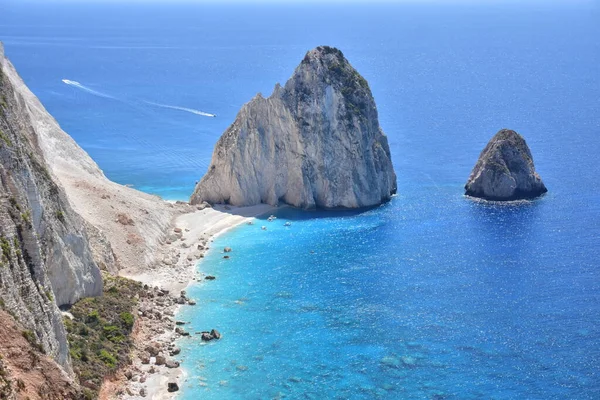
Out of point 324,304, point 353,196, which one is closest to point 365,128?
point 353,196

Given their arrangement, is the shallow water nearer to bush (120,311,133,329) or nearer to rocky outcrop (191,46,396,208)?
rocky outcrop (191,46,396,208)

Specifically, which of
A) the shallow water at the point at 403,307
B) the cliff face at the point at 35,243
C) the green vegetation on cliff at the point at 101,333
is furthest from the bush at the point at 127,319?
the shallow water at the point at 403,307

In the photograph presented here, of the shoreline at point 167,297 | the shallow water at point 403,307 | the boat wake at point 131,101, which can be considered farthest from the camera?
the boat wake at point 131,101

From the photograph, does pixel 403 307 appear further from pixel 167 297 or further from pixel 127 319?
pixel 127 319

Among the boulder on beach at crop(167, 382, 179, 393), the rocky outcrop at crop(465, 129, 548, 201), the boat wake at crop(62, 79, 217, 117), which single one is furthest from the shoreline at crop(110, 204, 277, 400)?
the boat wake at crop(62, 79, 217, 117)

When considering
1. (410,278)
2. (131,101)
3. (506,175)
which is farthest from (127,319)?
(131,101)

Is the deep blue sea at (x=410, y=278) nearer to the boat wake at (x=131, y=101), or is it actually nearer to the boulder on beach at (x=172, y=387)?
the boulder on beach at (x=172, y=387)

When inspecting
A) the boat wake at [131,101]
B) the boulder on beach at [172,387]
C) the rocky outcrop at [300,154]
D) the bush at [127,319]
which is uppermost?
the boat wake at [131,101]
